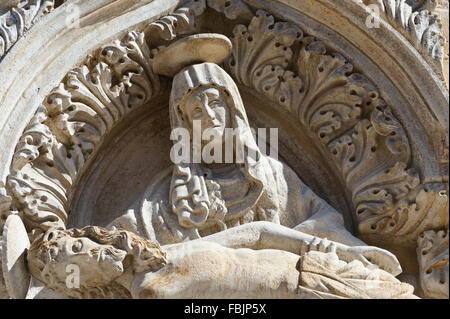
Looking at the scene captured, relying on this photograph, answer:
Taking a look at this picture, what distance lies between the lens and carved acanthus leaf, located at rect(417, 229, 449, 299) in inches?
228

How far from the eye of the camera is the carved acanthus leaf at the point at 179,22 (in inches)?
251

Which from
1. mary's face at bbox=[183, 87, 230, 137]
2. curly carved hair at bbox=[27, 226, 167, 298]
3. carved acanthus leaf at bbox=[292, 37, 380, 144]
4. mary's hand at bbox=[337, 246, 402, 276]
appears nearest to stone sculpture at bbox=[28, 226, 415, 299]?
curly carved hair at bbox=[27, 226, 167, 298]

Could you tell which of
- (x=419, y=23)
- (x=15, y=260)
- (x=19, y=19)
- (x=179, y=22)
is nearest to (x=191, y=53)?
(x=179, y=22)

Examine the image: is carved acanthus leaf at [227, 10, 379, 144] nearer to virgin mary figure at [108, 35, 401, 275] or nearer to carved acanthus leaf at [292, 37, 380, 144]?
carved acanthus leaf at [292, 37, 380, 144]

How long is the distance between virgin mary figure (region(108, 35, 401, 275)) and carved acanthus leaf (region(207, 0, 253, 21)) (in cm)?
35

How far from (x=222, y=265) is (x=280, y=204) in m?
0.73

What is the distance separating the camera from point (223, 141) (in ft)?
20.1

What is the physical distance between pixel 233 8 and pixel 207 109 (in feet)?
2.06

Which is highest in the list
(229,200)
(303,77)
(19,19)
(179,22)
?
(179,22)

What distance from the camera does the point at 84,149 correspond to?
6.11 meters

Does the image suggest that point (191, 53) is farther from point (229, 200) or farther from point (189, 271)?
point (189, 271)
